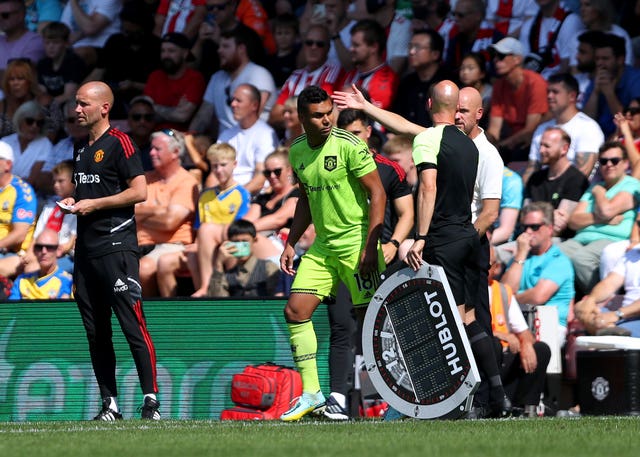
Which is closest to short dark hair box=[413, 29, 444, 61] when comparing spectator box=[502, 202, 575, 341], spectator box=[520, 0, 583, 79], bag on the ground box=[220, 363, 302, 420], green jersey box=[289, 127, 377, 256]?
spectator box=[520, 0, 583, 79]

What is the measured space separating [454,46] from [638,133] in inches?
99.0

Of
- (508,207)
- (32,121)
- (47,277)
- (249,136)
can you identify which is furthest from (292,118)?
(32,121)

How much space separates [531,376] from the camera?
10250 millimetres

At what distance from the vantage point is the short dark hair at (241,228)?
40.4 feet

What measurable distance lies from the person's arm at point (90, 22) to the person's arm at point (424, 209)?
965 cm

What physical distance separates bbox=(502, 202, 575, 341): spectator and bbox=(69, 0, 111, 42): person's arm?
7.46m

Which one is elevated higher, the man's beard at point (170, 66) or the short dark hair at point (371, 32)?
the short dark hair at point (371, 32)

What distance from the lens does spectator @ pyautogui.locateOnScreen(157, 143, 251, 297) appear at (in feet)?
42.2

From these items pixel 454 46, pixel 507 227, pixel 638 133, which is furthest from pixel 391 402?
pixel 454 46

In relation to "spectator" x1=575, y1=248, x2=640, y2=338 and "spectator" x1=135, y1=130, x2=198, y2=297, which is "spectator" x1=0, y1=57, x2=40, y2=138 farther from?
"spectator" x1=575, y1=248, x2=640, y2=338

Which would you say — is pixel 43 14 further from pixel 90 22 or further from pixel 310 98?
pixel 310 98

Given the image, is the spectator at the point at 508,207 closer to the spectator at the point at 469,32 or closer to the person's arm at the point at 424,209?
the spectator at the point at 469,32

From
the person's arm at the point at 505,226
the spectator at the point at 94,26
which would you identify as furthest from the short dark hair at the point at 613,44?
the spectator at the point at 94,26

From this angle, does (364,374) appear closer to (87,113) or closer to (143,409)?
(143,409)
